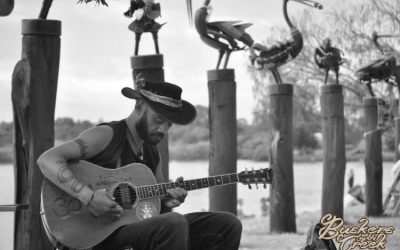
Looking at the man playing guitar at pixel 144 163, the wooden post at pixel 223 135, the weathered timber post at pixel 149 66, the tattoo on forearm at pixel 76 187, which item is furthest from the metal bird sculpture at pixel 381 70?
the tattoo on forearm at pixel 76 187

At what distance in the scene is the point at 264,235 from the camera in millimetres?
7648

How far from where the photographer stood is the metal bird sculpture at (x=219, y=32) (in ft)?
22.3

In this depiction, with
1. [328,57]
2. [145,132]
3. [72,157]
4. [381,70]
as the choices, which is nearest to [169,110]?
[145,132]

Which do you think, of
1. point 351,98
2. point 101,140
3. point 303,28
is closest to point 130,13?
point 101,140

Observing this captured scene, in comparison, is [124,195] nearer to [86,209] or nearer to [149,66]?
[86,209]

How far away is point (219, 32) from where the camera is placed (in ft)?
22.8

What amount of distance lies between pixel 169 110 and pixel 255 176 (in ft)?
2.45

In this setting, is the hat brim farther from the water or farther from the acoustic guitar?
the water

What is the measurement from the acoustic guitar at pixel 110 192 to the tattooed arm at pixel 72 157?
0.07 metres

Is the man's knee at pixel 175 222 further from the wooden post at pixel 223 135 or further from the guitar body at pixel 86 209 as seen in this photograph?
the wooden post at pixel 223 135

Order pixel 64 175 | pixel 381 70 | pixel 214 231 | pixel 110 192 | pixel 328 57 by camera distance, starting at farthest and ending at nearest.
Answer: pixel 381 70 < pixel 328 57 < pixel 214 231 < pixel 110 192 < pixel 64 175

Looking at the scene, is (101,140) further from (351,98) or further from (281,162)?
(351,98)

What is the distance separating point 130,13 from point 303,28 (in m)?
13.3

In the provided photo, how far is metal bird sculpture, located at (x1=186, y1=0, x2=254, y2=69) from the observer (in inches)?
268
